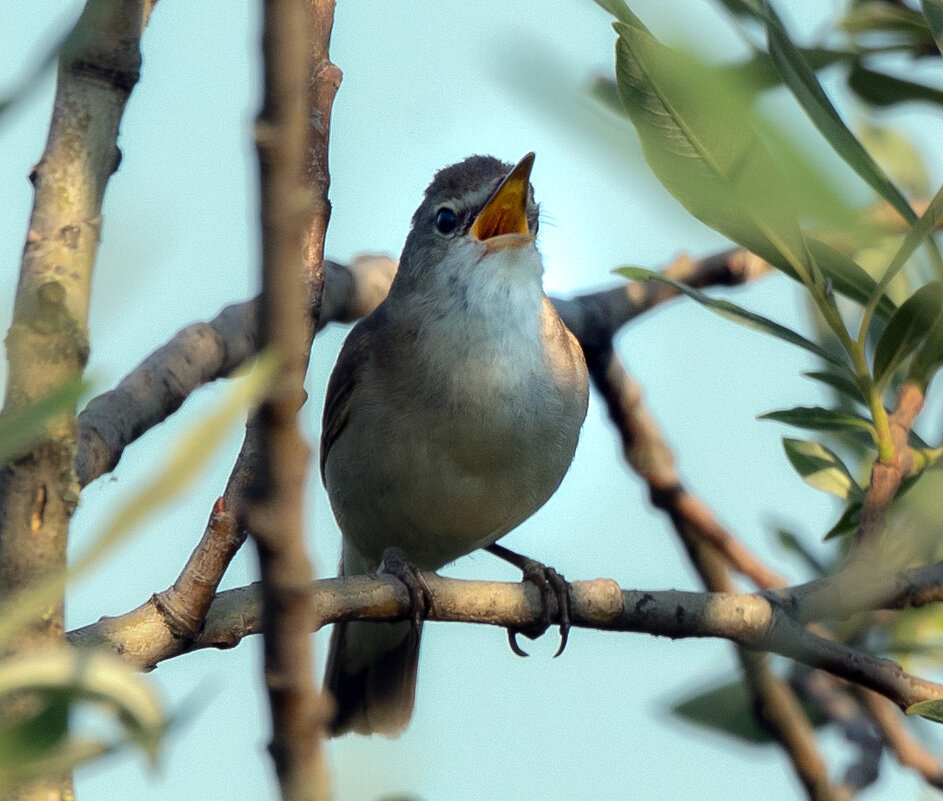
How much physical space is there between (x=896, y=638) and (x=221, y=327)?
2.38 m

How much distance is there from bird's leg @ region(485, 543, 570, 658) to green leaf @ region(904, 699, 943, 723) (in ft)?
3.47

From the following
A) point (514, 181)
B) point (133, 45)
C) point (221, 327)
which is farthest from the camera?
point (514, 181)

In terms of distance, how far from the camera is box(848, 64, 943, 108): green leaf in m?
3.54

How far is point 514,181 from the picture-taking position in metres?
4.85

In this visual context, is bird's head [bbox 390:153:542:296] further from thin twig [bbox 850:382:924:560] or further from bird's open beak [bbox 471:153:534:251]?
thin twig [bbox 850:382:924:560]

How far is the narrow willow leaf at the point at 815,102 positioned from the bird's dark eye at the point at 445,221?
250cm

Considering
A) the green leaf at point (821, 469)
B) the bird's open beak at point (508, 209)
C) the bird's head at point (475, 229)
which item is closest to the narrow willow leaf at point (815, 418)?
the green leaf at point (821, 469)

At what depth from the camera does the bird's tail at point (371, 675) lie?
5250mm

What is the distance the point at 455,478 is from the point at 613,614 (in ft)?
3.90

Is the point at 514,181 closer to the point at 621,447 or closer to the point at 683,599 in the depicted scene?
the point at 621,447

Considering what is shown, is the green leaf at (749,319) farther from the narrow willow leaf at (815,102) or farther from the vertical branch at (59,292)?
the vertical branch at (59,292)

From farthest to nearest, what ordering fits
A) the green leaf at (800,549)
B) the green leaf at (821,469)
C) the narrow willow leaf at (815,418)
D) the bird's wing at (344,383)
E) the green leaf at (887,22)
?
1. the bird's wing at (344,383)
2. the green leaf at (800,549)
3. the green leaf at (887,22)
4. the green leaf at (821,469)
5. the narrow willow leaf at (815,418)

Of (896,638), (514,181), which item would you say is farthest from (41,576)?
(514,181)

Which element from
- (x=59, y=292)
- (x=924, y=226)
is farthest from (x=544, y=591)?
(x=59, y=292)
